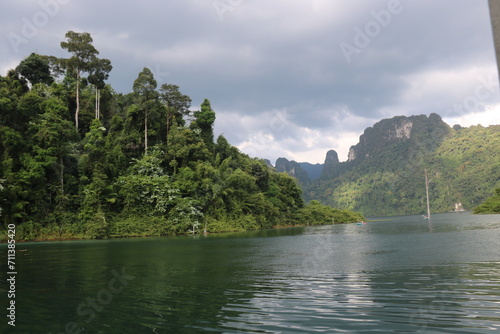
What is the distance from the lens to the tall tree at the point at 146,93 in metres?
50.1

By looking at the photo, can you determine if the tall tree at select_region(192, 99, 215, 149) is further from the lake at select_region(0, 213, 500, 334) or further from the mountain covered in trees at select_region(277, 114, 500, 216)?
the mountain covered in trees at select_region(277, 114, 500, 216)

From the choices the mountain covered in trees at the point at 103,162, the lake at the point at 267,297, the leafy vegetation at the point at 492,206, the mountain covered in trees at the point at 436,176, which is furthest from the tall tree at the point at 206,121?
the mountain covered in trees at the point at 436,176

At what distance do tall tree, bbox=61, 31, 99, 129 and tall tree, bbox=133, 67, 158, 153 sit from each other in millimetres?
7876

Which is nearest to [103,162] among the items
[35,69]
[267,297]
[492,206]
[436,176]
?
[35,69]

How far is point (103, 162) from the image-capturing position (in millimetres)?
43844

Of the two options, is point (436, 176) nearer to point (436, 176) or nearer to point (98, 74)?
point (436, 176)

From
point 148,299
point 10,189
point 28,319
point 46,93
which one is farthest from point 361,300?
point 46,93

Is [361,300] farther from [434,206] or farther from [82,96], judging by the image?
[434,206]

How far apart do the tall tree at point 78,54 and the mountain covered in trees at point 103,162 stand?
0.15m

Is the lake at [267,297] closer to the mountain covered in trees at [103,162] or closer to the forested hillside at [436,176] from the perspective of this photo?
the mountain covered in trees at [103,162]

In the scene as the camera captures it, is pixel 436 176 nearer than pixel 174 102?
No

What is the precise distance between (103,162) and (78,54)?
63.2 feet

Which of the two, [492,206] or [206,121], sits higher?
[206,121]

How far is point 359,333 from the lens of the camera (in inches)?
256
